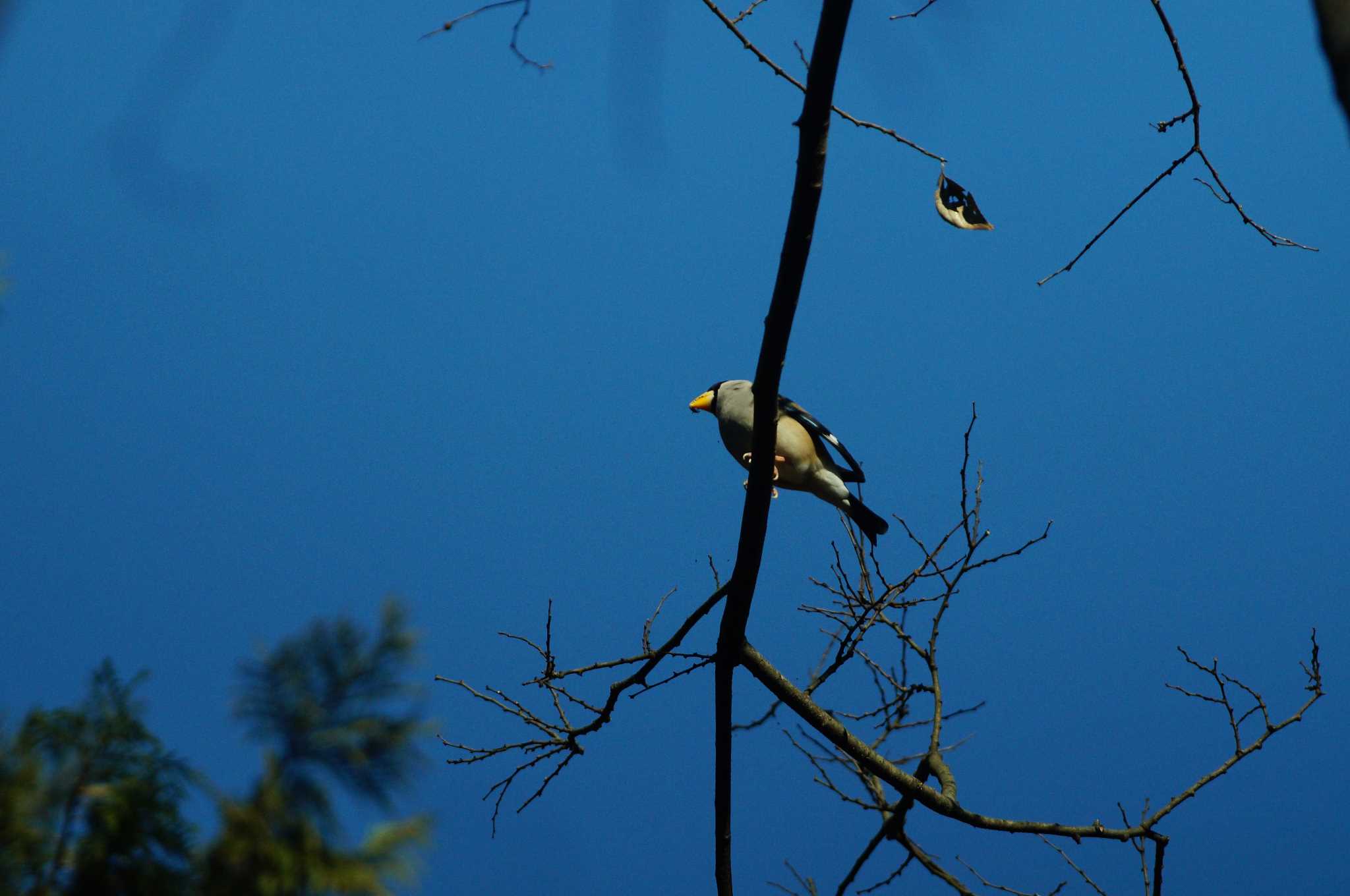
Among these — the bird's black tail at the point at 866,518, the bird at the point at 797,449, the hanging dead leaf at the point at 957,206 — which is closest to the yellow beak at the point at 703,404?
the bird at the point at 797,449

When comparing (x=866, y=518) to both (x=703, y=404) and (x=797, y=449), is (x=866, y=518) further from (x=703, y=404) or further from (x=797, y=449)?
(x=703, y=404)

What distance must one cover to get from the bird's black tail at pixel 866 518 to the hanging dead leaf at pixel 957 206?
141cm

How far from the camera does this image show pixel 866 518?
→ 2.89 m

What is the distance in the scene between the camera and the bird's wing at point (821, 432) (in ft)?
8.93

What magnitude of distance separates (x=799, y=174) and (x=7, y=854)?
1040mm

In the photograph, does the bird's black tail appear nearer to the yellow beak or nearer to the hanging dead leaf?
the yellow beak

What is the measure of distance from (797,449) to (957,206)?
1172mm

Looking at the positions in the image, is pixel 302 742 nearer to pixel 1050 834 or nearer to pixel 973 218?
pixel 973 218

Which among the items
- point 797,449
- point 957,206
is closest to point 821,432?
point 797,449

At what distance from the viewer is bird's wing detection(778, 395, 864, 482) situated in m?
2.72

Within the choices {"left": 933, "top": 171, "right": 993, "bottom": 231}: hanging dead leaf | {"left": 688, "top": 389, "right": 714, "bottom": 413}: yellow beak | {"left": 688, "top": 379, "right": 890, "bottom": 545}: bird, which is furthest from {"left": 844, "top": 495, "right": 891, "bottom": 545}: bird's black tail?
{"left": 933, "top": 171, "right": 993, "bottom": 231}: hanging dead leaf

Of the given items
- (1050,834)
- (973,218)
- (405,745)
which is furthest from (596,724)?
(405,745)

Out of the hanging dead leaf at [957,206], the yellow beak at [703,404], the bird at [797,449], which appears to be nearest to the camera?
the hanging dead leaf at [957,206]

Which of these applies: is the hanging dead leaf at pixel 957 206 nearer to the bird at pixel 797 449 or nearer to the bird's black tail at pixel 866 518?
the bird at pixel 797 449
